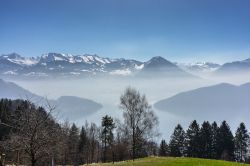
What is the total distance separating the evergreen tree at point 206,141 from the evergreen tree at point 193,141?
4.70ft

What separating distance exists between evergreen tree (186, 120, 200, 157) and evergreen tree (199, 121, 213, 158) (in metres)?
1.43

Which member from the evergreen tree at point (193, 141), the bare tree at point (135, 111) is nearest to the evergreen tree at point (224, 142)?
the evergreen tree at point (193, 141)

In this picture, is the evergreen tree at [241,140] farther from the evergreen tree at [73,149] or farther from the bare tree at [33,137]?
the bare tree at [33,137]

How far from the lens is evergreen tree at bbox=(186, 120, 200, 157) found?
12469 centimetres

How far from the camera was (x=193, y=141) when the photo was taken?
126125 mm

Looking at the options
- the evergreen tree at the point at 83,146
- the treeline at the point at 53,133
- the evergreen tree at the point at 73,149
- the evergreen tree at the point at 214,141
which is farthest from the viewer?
the evergreen tree at the point at 83,146

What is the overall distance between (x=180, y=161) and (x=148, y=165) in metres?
3.62

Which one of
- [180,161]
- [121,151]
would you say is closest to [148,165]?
[180,161]

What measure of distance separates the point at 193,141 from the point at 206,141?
4.65 m

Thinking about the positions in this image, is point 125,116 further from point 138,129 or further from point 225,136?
point 225,136

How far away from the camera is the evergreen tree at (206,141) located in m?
122

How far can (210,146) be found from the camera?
12244 centimetres

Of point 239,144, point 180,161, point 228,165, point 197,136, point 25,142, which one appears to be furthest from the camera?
point 239,144

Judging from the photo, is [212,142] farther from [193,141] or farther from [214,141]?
[193,141]
